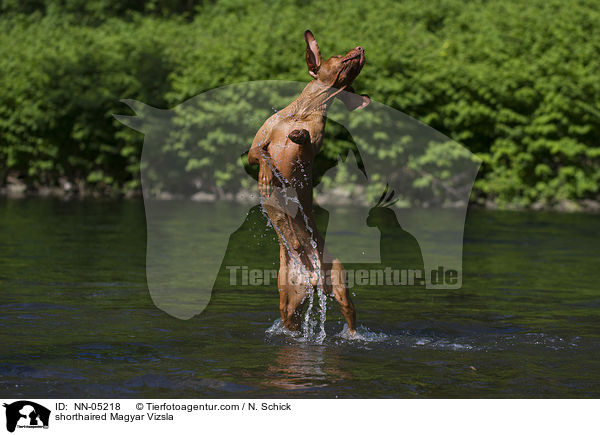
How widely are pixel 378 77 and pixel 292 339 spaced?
22.9 m

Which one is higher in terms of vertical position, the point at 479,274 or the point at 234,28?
the point at 234,28

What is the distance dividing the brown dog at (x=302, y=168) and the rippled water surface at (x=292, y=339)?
0.58m

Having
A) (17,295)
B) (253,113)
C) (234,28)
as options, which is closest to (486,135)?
(253,113)

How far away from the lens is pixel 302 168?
26.0ft

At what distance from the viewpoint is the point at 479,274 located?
45.4 ft

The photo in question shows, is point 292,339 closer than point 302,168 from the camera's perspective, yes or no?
No

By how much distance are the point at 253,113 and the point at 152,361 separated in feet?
78.6

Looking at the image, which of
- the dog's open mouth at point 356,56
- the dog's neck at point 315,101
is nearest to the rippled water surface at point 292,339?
the dog's neck at point 315,101

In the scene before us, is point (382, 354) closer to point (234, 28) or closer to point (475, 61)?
point (475, 61)

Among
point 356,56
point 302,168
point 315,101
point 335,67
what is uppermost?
point 356,56

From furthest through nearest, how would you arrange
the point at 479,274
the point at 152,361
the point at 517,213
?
the point at 517,213 → the point at 479,274 → the point at 152,361

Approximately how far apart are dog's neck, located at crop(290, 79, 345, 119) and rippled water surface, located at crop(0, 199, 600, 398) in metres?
2.02
